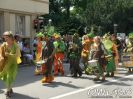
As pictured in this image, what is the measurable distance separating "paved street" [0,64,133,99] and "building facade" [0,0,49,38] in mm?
10833

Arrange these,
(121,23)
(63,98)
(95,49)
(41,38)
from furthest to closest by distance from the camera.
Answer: (121,23) < (41,38) < (95,49) < (63,98)

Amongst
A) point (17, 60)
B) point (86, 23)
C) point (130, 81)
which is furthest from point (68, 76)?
point (86, 23)

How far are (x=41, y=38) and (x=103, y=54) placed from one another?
2650mm

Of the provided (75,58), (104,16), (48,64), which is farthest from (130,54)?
(104,16)

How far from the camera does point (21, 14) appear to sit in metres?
28.9

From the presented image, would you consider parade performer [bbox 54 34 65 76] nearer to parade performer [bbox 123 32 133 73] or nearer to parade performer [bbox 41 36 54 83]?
parade performer [bbox 41 36 54 83]

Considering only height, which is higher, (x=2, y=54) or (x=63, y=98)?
(x=2, y=54)

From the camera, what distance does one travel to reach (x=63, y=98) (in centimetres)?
1140

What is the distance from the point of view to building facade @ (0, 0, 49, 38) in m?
26.7

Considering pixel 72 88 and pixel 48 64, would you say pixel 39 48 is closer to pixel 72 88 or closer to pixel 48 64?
pixel 48 64

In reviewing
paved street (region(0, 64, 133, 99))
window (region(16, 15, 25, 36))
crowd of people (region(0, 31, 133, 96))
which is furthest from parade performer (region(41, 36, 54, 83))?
window (region(16, 15, 25, 36))

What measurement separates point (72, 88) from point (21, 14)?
16403 mm

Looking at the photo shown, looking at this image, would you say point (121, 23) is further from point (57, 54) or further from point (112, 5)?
point (57, 54)

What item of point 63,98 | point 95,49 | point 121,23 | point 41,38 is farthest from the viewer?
point 121,23
